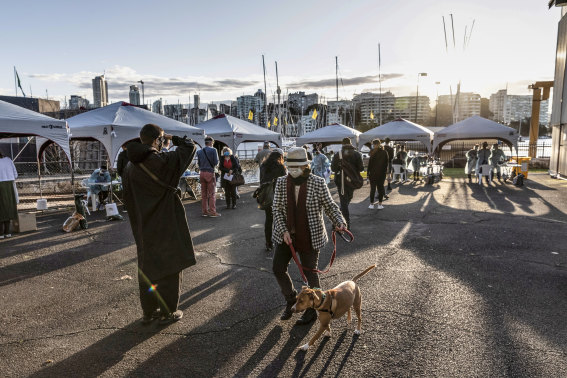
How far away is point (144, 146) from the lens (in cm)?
365

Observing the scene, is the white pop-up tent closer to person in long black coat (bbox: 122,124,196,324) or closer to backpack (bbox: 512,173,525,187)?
backpack (bbox: 512,173,525,187)

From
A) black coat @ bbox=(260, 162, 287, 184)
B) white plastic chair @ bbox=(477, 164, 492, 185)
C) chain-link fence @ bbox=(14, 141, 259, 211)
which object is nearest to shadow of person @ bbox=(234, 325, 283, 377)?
black coat @ bbox=(260, 162, 287, 184)

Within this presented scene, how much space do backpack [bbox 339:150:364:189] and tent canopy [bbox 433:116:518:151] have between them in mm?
14068

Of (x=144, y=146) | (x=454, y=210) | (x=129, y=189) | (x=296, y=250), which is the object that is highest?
(x=144, y=146)

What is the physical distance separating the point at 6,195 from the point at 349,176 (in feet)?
24.1

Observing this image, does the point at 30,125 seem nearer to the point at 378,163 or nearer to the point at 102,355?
the point at 102,355

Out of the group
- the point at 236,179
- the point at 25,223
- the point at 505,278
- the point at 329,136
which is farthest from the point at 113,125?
the point at 329,136

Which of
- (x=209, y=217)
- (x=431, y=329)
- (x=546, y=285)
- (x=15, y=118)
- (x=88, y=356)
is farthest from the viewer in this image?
(x=209, y=217)

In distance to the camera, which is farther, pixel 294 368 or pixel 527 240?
pixel 527 240

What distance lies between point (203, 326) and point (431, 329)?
233 cm

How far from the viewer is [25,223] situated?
877 centimetres

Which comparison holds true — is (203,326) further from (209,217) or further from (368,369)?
(209,217)

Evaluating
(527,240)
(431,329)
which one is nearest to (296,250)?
(431,329)

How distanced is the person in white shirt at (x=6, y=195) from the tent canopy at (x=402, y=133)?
16.6m
